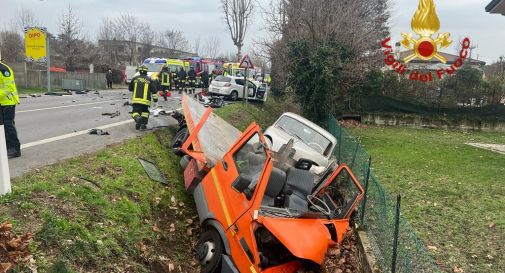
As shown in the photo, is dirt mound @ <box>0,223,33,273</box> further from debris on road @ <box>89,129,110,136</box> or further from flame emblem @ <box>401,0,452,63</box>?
flame emblem @ <box>401,0,452,63</box>

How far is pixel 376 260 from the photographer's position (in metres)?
6.28

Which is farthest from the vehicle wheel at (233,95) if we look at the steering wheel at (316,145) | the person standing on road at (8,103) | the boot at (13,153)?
the boot at (13,153)

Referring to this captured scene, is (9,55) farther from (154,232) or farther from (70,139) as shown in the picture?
(154,232)

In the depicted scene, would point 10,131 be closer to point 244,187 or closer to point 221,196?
point 221,196

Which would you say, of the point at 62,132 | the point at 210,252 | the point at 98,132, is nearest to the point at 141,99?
the point at 98,132

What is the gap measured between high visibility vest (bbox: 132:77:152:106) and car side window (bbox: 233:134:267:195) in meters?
5.76

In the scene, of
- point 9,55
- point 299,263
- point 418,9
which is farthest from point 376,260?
point 9,55

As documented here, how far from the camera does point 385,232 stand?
20.7 feet

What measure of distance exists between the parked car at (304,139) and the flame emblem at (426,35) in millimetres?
8975

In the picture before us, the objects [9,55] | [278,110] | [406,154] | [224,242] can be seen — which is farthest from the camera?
[9,55]

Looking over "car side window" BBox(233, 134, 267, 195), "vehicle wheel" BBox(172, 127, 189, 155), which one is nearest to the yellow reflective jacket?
"vehicle wheel" BBox(172, 127, 189, 155)

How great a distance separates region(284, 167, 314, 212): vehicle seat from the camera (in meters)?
6.05

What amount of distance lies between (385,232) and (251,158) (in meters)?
2.22

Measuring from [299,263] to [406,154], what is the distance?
9937 mm
